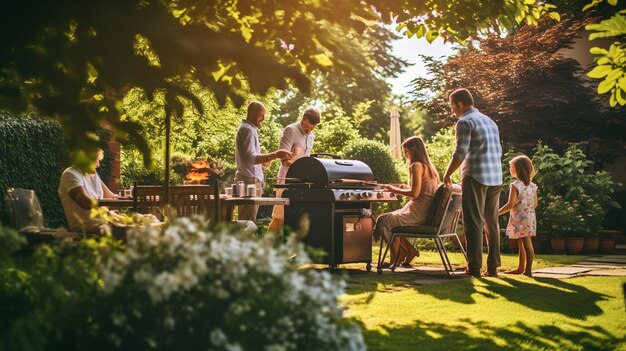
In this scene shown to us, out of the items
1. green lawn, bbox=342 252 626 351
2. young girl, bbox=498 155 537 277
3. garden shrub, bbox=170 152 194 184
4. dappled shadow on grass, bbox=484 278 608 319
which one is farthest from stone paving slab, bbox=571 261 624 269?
garden shrub, bbox=170 152 194 184

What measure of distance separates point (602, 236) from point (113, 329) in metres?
12.3

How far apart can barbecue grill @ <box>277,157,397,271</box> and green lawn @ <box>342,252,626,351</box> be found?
0.52 m

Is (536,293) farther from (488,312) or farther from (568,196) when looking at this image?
(568,196)

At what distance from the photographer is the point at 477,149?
28.2 ft

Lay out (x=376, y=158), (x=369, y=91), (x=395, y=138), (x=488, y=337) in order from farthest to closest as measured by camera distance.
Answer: (x=369, y=91), (x=395, y=138), (x=376, y=158), (x=488, y=337)

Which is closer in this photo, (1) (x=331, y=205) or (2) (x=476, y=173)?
(2) (x=476, y=173)

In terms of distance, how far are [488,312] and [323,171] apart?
304 cm

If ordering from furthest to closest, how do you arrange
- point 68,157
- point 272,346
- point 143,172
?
point 143,172, point 68,157, point 272,346

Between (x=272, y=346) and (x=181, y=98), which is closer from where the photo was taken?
(x=272, y=346)

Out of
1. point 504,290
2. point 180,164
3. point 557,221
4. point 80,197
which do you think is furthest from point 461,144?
point 180,164

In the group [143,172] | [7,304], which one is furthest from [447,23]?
[143,172]

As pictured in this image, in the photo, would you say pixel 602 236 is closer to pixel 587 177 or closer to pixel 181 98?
pixel 587 177

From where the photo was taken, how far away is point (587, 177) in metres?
13.9

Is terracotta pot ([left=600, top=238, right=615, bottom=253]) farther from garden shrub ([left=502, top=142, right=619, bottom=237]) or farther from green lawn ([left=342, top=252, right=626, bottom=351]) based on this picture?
green lawn ([left=342, top=252, right=626, bottom=351])
